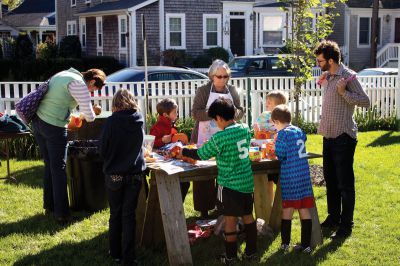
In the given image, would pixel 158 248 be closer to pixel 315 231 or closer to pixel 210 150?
pixel 210 150

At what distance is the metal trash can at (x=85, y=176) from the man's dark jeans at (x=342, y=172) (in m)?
2.62

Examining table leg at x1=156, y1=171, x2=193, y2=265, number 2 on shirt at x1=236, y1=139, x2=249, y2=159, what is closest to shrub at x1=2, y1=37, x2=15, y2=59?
table leg at x1=156, y1=171, x2=193, y2=265

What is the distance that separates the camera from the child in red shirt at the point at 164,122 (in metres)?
6.30

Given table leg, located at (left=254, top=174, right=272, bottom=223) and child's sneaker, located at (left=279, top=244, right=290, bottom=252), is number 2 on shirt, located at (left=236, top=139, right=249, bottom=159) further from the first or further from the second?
table leg, located at (left=254, top=174, right=272, bottom=223)

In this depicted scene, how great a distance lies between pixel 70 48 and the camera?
101 feet

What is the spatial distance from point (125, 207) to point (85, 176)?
1.99m

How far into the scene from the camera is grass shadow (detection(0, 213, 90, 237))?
652 cm

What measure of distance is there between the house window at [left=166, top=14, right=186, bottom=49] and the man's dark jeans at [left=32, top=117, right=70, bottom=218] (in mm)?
20838

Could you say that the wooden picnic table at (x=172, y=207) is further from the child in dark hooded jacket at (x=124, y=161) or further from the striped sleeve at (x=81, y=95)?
the striped sleeve at (x=81, y=95)

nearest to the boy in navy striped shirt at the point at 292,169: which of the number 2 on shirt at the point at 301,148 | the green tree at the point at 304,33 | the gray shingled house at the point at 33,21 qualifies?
the number 2 on shirt at the point at 301,148

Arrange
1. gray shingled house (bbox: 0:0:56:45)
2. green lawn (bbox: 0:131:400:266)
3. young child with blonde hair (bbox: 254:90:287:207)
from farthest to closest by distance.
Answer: gray shingled house (bbox: 0:0:56:45), young child with blonde hair (bbox: 254:90:287:207), green lawn (bbox: 0:131:400:266)

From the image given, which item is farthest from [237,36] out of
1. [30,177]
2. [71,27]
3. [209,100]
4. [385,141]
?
[209,100]

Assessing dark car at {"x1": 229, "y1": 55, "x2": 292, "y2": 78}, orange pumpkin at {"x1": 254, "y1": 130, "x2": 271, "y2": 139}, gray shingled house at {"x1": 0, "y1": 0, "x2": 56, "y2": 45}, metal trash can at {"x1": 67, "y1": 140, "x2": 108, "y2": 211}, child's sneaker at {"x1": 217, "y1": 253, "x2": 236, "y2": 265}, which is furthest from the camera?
gray shingled house at {"x1": 0, "y1": 0, "x2": 56, "y2": 45}

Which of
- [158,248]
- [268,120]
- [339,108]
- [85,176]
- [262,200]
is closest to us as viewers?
[158,248]
